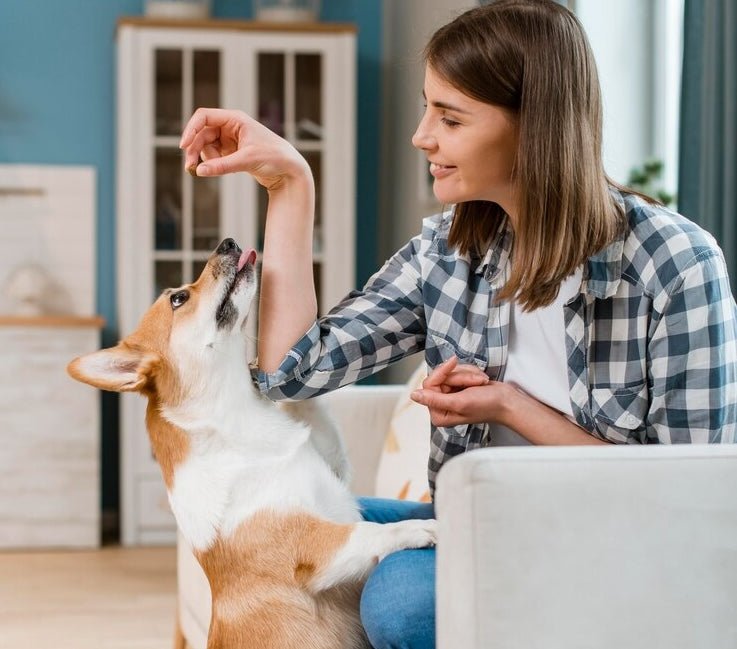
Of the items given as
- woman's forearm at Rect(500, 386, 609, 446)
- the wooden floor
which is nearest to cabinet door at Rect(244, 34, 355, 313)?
the wooden floor

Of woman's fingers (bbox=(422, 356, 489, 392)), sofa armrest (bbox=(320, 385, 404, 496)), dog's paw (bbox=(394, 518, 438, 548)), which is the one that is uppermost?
woman's fingers (bbox=(422, 356, 489, 392))

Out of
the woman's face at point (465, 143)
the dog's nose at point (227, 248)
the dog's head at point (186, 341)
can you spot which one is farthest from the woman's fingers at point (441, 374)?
the dog's nose at point (227, 248)

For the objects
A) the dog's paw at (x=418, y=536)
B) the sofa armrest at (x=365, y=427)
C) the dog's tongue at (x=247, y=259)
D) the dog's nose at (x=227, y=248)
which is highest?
the dog's nose at (x=227, y=248)

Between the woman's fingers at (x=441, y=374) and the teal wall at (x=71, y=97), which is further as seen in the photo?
the teal wall at (x=71, y=97)

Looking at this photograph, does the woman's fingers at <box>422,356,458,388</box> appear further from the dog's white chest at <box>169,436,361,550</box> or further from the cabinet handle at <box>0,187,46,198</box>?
the cabinet handle at <box>0,187,46,198</box>

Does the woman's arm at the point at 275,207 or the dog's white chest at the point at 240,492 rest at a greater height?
the woman's arm at the point at 275,207

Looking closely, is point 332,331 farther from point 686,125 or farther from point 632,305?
point 686,125

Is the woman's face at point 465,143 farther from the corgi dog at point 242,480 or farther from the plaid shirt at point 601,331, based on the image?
the corgi dog at point 242,480

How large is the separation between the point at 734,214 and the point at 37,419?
2.62 metres

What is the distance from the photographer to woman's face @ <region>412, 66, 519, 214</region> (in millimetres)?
1377

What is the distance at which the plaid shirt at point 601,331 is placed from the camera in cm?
129

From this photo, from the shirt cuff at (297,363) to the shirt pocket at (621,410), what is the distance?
382mm

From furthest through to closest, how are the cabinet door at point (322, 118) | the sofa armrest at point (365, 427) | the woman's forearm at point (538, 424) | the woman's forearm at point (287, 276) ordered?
the cabinet door at point (322, 118) < the sofa armrest at point (365, 427) < the woman's forearm at point (287, 276) < the woman's forearm at point (538, 424)

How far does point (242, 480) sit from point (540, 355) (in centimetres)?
44
